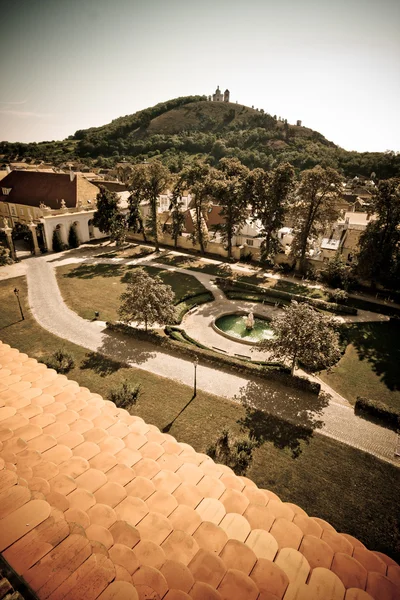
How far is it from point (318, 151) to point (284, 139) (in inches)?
977

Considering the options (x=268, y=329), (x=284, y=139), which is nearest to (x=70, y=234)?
(x=268, y=329)

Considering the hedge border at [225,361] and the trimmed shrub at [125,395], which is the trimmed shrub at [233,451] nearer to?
the trimmed shrub at [125,395]

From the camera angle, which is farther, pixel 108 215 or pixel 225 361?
pixel 108 215

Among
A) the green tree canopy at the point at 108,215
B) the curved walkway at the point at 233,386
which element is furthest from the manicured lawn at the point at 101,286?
the green tree canopy at the point at 108,215

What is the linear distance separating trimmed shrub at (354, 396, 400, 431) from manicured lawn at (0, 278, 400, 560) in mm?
3162

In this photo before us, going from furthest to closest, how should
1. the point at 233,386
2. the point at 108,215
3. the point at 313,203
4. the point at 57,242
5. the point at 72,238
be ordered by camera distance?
the point at 72,238, the point at 108,215, the point at 57,242, the point at 313,203, the point at 233,386

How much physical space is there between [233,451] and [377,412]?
8.88 m

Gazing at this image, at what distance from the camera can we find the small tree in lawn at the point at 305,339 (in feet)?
56.8

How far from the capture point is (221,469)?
10000mm

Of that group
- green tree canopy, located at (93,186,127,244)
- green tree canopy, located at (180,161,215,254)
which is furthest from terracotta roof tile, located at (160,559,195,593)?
green tree canopy, located at (93,186,127,244)

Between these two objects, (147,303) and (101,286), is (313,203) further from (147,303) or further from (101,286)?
(101,286)

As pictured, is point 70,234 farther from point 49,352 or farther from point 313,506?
point 313,506

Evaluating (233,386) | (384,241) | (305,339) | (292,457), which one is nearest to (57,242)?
(233,386)

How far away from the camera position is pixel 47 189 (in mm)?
47031
